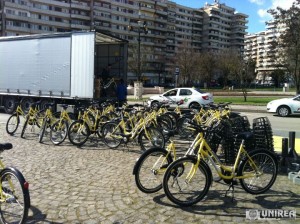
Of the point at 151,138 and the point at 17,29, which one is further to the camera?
the point at 17,29

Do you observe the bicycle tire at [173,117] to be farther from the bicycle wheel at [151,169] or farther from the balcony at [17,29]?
the balcony at [17,29]

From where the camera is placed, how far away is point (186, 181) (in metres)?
4.86

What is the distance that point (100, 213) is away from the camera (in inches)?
173

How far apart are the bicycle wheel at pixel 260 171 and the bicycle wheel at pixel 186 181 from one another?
2.21ft

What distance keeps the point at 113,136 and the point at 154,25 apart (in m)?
98.1

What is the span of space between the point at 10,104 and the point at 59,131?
1015 cm

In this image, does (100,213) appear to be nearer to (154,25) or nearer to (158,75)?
(158,75)

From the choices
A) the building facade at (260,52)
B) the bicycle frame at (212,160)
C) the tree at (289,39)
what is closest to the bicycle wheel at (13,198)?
the bicycle frame at (212,160)

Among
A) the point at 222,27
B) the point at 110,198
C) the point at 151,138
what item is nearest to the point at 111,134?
the point at 151,138

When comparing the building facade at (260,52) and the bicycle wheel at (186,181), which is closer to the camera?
the bicycle wheel at (186,181)

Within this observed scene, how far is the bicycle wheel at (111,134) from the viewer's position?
8547 mm

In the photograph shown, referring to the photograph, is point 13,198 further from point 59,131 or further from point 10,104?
point 10,104

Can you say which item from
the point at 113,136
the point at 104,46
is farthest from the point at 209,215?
the point at 104,46

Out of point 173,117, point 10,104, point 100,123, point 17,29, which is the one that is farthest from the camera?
point 17,29
